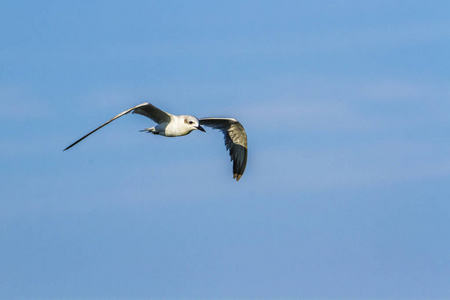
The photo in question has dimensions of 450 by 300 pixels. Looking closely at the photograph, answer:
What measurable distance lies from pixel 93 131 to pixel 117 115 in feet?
6.73

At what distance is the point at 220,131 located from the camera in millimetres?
46688

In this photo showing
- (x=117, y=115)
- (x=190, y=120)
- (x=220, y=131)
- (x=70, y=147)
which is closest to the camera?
(x=70, y=147)

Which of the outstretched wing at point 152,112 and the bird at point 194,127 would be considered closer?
the outstretched wing at point 152,112

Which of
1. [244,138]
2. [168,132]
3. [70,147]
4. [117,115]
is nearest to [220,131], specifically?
[244,138]

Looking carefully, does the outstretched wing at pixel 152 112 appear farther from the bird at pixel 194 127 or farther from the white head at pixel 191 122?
the white head at pixel 191 122

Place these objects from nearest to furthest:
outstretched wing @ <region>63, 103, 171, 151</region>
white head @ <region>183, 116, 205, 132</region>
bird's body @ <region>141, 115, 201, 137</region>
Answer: outstretched wing @ <region>63, 103, 171, 151</region> < white head @ <region>183, 116, 205, 132</region> < bird's body @ <region>141, 115, 201, 137</region>

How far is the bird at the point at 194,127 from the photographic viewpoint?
4119 centimetres

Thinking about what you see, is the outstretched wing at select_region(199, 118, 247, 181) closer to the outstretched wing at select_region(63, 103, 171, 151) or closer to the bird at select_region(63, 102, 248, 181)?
the bird at select_region(63, 102, 248, 181)

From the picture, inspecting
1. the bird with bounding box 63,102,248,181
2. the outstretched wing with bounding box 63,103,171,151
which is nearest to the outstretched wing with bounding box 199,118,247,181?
the bird with bounding box 63,102,248,181

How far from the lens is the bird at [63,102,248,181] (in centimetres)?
4119

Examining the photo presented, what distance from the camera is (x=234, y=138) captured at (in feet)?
154

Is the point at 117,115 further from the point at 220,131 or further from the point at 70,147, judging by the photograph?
the point at 220,131

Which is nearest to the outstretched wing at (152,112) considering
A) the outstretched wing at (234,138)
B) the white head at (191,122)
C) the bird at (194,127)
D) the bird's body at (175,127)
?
the bird at (194,127)

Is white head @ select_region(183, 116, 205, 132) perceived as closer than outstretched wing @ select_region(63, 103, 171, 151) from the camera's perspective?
No
